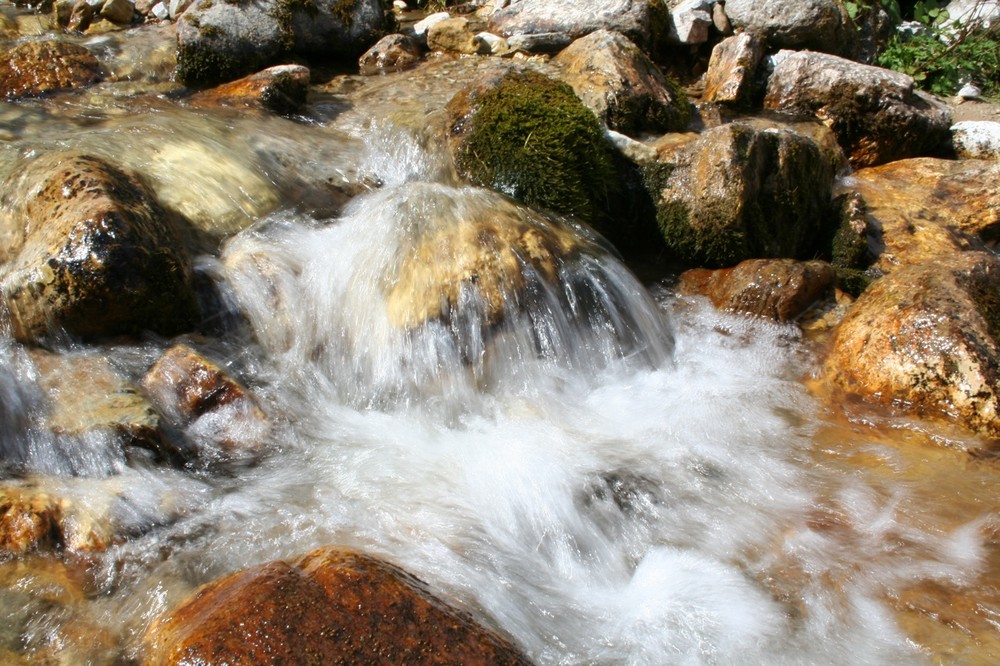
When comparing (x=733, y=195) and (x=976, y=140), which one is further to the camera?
(x=976, y=140)

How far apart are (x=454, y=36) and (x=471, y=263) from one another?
507 centimetres

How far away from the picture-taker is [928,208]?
7.26 m

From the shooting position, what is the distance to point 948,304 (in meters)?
5.06

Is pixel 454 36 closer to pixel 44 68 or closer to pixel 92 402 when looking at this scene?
pixel 44 68

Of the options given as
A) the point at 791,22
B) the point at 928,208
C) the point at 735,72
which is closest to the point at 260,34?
the point at 735,72

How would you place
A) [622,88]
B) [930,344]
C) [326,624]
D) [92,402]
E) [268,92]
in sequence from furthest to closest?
[268,92] → [622,88] → [930,344] → [92,402] → [326,624]

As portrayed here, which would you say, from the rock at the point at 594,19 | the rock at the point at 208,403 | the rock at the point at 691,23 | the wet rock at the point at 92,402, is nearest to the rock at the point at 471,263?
the rock at the point at 208,403

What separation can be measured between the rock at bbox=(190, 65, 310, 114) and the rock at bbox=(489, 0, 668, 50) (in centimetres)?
257

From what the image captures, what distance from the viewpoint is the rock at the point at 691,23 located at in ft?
29.4

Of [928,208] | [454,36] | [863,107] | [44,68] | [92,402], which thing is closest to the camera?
[92,402]

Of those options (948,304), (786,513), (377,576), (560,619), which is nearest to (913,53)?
(948,304)

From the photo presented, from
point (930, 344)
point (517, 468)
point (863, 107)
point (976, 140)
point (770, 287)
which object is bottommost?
point (517, 468)

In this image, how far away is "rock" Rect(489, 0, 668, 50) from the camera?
8.67 meters

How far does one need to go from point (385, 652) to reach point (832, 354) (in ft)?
12.8
